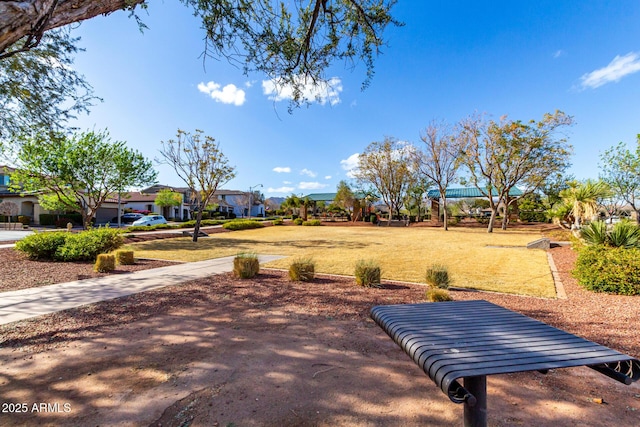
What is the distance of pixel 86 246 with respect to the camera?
995cm

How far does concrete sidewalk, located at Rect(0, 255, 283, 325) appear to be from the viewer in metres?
5.08

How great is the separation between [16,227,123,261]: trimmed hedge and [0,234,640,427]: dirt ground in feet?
20.3

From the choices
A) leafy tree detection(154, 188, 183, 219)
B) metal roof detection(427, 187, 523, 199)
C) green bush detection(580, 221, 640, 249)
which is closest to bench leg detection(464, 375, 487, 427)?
green bush detection(580, 221, 640, 249)

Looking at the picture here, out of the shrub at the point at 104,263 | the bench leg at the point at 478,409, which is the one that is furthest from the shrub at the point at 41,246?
the bench leg at the point at 478,409

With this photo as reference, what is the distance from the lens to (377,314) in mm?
2908

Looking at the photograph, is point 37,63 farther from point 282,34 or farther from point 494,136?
point 494,136

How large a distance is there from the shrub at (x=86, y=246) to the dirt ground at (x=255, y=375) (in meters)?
6.16

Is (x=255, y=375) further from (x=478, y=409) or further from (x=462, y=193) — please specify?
(x=462, y=193)

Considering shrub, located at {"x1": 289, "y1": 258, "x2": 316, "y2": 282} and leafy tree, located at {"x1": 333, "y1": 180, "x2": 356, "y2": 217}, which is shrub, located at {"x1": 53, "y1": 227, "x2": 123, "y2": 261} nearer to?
shrub, located at {"x1": 289, "y1": 258, "x2": 316, "y2": 282}

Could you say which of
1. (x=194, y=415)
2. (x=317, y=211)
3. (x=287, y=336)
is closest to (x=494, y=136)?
(x=287, y=336)

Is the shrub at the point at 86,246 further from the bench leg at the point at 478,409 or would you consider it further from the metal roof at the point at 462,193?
the metal roof at the point at 462,193

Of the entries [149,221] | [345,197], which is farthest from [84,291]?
[345,197]

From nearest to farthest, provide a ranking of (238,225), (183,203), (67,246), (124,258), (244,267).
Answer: (244,267)
(124,258)
(67,246)
(238,225)
(183,203)

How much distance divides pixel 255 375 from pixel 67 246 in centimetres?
1056
